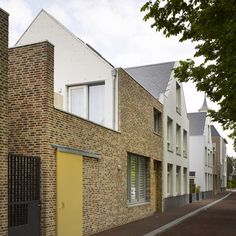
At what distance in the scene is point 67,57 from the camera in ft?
59.3

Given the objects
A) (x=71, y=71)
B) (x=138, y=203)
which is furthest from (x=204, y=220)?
(x=71, y=71)

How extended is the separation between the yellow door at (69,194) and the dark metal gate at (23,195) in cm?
90

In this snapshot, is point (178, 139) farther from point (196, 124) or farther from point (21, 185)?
point (21, 185)

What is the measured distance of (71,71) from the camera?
17.8 m

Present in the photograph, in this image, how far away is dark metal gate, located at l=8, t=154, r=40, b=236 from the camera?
368 inches

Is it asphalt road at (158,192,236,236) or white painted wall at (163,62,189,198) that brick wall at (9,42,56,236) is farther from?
white painted wall at (163,62,189,198)

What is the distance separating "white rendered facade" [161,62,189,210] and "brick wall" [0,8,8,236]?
15.3 metres

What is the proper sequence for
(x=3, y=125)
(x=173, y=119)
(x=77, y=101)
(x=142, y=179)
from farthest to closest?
1. (x=173, y=119)
2. (x=142, y=179)
3. (x=77, y=101)
4. (x=3, y=125)

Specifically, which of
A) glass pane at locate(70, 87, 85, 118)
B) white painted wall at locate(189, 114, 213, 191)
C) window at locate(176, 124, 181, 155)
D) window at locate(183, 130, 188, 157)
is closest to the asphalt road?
glass pane at locate(70, 87, 85, 118)

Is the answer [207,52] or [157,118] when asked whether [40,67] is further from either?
[157,118]

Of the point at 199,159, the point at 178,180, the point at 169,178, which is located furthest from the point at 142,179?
the point at 199,159

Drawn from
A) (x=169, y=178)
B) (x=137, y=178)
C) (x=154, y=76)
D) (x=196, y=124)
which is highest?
(x=154, y=76)

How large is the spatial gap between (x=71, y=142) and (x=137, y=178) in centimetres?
738

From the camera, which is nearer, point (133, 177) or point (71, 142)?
point (71, 142)
